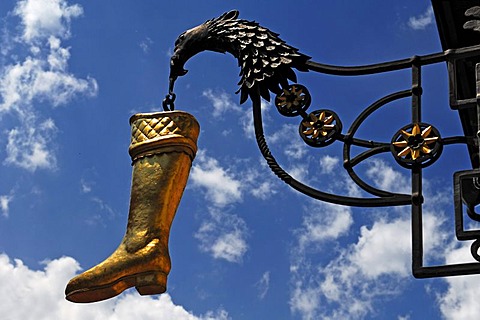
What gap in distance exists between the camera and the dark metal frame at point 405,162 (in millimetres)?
5379

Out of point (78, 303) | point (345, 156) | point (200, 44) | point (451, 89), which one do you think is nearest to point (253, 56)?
point (200, 44)

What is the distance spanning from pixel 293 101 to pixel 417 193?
1.15 m

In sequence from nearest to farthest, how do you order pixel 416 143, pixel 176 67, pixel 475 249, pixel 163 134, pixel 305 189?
pixel 475 249 → pixel 416 143 → pixel 305 189 → pixel 163 134 → pixel 176 67

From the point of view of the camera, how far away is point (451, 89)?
5.69m

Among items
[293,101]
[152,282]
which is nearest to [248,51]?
[293,101]

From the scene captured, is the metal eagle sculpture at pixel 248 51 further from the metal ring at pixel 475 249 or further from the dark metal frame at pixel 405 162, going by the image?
the metal ring at pixel 475 249

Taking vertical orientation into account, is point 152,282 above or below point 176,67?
below

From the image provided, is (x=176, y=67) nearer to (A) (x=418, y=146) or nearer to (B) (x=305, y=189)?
(B) (x=305, y=189)

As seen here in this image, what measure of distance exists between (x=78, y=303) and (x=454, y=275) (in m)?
2.39

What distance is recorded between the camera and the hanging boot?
230 inches

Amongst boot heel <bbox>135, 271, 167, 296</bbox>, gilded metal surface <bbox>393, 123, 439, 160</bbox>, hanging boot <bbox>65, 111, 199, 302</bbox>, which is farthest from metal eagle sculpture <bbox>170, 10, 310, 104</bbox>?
boot heel <bbox>135, 271, 167, 296</bbox>

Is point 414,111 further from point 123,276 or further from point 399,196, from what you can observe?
point 123,276

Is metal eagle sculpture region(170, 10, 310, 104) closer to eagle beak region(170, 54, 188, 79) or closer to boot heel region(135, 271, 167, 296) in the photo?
eagle beak region(170, 54, 188, 79)

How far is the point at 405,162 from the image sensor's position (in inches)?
227
